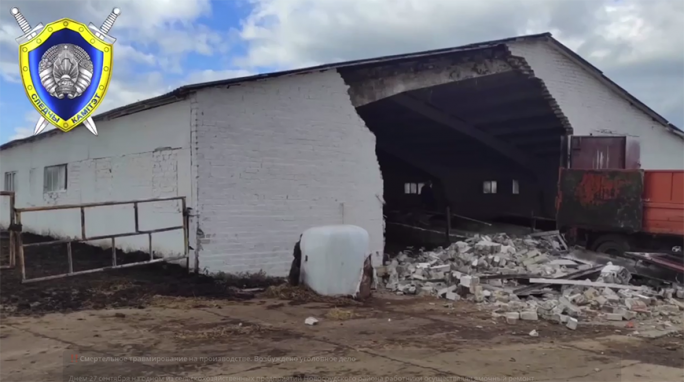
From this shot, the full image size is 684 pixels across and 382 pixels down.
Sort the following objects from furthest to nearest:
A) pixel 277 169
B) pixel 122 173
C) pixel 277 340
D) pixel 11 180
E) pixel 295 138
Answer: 1. pixel 11 180
2. pixel 122 173
3. pixel 295 138
4. pixel 277 169
5. pixel 277 340

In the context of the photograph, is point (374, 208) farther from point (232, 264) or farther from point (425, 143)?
point (425, 143)

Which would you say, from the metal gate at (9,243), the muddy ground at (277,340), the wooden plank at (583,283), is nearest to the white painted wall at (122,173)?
the metal gate at (9,243)

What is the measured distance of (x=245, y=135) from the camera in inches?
456

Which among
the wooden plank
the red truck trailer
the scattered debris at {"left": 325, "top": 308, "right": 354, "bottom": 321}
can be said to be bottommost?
the scattered debris at {"left": 325, "top": 308, "right": 354, "bottom": 321}

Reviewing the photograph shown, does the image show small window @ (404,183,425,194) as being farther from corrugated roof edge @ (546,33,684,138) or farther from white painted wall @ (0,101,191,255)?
white painted wall @ (0,101,191,255)

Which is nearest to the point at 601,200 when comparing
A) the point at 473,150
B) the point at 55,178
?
the point at 473,150

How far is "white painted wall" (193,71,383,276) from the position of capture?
36.9 ft

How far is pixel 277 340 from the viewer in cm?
738

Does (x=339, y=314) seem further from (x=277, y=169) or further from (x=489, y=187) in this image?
(x=489, y=187)

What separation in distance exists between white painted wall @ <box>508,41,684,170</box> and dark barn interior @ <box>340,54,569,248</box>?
1.38 ft

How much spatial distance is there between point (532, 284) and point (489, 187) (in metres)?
13.9

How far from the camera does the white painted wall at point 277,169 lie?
36.9 ft

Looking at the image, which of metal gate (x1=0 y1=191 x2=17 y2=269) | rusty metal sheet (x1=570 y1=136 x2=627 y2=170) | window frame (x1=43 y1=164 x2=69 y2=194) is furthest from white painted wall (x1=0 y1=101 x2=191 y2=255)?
rusty metal sheet (x1=570 y1=136 x2=627 y2=170)

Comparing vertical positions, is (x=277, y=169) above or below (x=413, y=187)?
above
